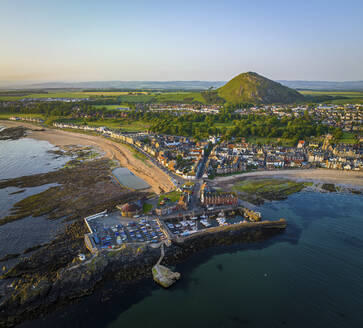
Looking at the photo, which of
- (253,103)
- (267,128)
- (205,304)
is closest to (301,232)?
(205,304)

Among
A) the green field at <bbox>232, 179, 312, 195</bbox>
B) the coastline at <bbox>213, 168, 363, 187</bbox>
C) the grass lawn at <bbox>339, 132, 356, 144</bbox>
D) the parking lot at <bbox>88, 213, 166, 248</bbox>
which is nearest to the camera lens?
the parking lot at <bbox>88, 213, 166, 248</bbox>

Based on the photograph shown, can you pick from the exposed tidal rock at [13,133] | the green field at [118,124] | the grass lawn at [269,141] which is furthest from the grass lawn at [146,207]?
the exposed tidal rock at [13,133]

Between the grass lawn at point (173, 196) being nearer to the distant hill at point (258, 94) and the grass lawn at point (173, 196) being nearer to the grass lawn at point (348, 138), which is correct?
the grass lawn at point (348, 138)

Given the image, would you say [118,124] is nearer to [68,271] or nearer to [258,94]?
[68,271]

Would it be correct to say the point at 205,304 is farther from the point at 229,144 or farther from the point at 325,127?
the point at 325,127

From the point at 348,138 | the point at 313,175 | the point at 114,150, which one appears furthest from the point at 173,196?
the point at 348,138

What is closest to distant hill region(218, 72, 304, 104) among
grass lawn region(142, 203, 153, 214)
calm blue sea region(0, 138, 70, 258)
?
calm blue sea region(0, 138, 70, 258)

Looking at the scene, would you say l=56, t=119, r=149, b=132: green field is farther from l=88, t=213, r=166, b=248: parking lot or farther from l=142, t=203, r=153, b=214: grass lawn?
l=88, t=213, r=166, b=248: parking lot
